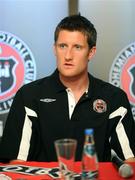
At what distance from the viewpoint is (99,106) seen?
6.82 feet

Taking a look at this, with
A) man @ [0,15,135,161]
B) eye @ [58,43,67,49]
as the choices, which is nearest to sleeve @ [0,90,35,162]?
man @ [0,15,135,161]

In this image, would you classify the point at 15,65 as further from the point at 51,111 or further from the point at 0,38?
the point at 51,111

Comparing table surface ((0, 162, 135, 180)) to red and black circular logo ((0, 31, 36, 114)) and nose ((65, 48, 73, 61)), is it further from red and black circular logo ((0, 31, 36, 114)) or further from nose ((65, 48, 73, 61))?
red and black circular logo ((0, 31, 36, 114))

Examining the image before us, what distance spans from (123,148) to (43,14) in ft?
4.29

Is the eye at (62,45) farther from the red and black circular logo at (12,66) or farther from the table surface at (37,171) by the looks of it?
the red and black circular logo at (12,66)

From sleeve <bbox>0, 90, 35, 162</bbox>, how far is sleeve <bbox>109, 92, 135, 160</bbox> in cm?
45

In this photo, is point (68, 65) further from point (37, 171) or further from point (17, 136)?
point (37, 171)

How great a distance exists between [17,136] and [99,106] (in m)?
0.46

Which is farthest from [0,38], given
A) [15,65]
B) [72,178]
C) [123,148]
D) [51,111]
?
[72,178]

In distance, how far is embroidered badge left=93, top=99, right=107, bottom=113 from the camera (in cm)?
207

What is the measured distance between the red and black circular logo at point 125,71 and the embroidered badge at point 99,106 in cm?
91

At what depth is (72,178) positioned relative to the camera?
134 centimetres

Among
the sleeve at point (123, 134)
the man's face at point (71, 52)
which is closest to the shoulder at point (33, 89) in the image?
the man's face at point (71, 52)

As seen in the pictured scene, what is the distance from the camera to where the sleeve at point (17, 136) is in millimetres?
1997
